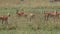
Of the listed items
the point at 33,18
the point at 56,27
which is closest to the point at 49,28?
the point at 56,27

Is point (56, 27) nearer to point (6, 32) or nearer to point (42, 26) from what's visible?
point (42, 26)

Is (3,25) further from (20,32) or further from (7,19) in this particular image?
(20,32)

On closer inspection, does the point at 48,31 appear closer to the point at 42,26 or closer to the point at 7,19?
the point at 42,26

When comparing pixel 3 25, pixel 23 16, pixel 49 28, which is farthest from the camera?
pixel 23 16

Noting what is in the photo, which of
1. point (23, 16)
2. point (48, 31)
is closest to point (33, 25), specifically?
point (48, 31)

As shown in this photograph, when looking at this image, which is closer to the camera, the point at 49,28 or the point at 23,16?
the point at 49,28

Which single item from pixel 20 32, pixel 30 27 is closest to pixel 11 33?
pixel 20 32

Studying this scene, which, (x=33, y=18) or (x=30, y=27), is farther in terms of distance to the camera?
(x=33, y=18)

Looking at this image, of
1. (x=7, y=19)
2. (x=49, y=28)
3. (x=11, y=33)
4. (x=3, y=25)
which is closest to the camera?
(x=11, y=33)

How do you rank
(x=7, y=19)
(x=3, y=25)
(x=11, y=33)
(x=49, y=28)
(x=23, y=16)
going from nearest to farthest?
(x=11, y=33) < (x=49, y=28) < (x=3, y=25) < (x=7, y=19) < (x=23, y=16)
